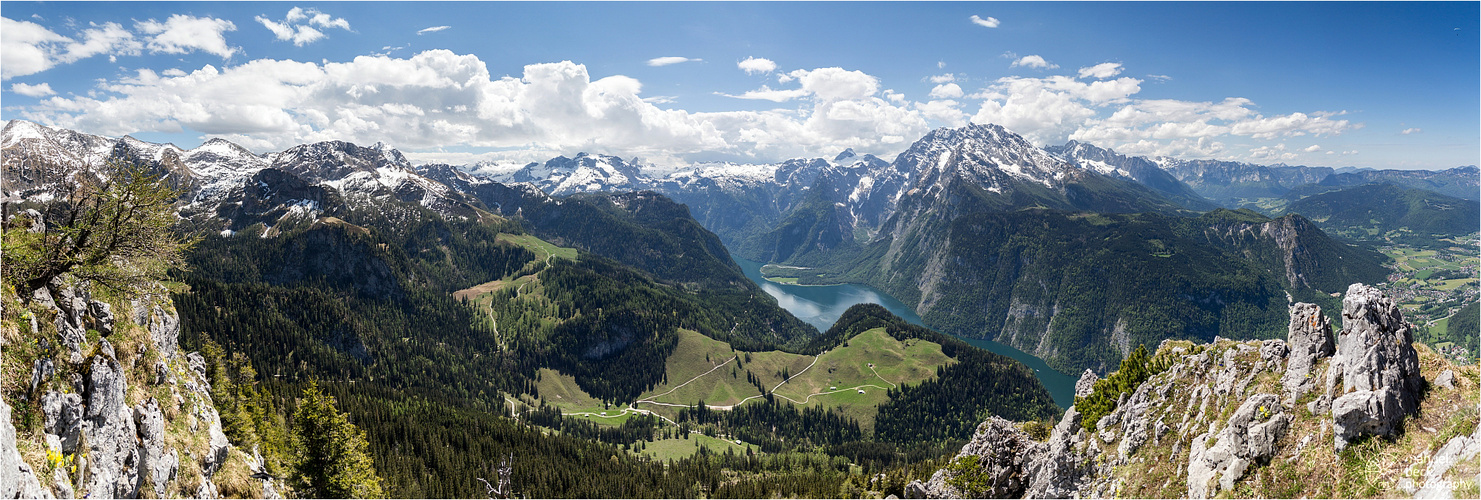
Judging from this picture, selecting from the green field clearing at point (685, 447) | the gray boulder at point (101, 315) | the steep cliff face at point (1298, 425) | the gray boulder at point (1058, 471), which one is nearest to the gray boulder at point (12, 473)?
the gray boulder at point (101, 315)

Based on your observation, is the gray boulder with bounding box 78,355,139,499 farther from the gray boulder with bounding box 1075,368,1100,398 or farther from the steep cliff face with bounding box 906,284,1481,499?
the gray boulder with bounding box 1075,368,1100,398

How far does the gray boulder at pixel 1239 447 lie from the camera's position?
23.8 meters

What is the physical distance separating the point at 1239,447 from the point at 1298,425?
2250 mm

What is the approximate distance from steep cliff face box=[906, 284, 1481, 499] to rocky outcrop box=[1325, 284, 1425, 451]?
4 centimetres

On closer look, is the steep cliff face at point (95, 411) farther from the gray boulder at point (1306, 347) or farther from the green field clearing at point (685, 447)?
the green field clearing at point (685, 447)

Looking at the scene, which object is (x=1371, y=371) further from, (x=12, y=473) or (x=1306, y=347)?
(x=12, y=473)

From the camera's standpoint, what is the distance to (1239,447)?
81.1 ft

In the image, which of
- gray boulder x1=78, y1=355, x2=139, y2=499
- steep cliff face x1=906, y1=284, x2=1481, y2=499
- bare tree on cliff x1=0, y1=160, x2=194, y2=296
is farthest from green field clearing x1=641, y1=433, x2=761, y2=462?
bare tree on cliff x1=0, y1=160, x2=194, y2=296

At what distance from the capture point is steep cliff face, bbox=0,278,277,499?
627 inches

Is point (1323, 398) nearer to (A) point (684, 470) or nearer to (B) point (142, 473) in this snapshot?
(B) point (142, 473)

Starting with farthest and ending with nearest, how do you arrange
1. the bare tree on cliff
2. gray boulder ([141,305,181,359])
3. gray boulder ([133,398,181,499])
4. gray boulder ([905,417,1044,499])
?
gray boulder ([905,417,1044,499])
gray boulder ([141,305,181,359])
gray boulder ([133,398,181,499])
the bare tree on cliff

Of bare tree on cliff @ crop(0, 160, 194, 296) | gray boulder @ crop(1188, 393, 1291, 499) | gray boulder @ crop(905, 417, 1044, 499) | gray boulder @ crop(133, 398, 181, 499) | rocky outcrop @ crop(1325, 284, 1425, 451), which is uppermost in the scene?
bare tree on cliff @ crop(0, 160, 194, 296)

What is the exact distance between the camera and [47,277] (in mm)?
19266

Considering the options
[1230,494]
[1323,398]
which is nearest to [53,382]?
[1230,494]
